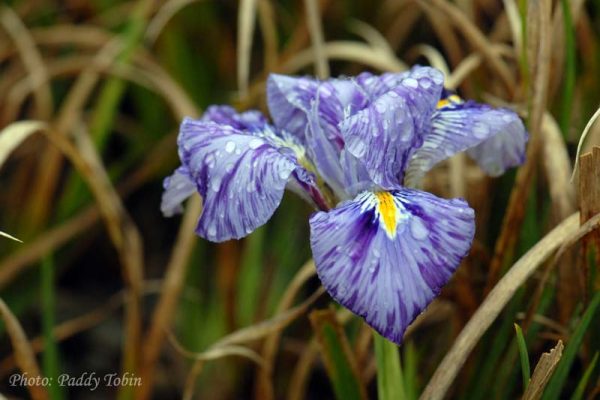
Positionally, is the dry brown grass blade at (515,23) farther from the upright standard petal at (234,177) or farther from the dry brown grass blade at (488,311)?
the upright standard petal at (234,177)

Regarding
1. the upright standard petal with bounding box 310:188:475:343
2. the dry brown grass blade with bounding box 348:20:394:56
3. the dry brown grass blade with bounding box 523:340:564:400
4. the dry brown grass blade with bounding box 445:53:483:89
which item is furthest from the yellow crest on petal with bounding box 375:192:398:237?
the dry brown grass blade with bounding box 348:20:394:56

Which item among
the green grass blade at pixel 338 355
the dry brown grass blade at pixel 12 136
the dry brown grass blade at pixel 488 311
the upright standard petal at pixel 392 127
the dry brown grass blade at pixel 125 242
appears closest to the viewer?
the upright standard petal at pixel 392 127

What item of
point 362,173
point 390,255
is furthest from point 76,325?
point 390,255

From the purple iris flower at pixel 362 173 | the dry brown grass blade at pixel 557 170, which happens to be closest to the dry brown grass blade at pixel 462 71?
the dry brown grass blade at pixel 557 170

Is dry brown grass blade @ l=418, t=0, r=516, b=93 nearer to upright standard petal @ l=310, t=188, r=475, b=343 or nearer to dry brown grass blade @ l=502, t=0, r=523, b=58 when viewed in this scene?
dry brown grass blade @ l=502, t=0, r=523, b=58

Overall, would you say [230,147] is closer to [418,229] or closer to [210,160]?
[210,160]
